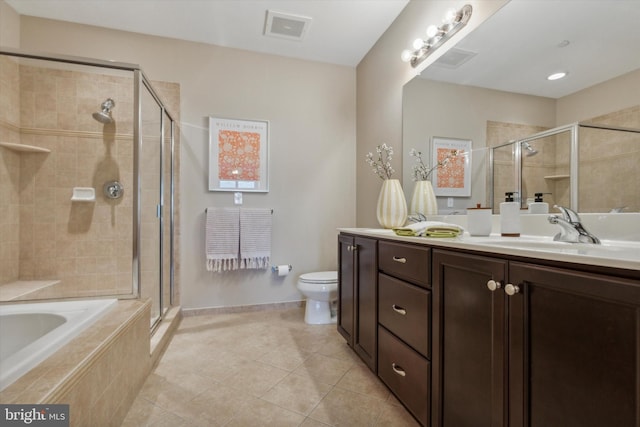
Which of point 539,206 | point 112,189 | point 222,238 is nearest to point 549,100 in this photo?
point 539,206

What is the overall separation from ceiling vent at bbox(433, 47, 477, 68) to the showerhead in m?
0.62

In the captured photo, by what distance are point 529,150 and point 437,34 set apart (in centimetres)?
98

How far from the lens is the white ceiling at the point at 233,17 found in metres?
2.07

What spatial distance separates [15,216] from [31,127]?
698mm

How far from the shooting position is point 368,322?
5.18 ft

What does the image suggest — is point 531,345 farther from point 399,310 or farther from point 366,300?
point 366,300

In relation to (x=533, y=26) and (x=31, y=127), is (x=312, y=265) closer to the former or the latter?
(x=533, y=26)

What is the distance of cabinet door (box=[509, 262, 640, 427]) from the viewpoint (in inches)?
21.7

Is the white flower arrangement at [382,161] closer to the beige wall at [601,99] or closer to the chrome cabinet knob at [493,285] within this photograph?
the beige wall at [601,99]

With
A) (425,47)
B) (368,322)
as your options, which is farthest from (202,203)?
(425,47)

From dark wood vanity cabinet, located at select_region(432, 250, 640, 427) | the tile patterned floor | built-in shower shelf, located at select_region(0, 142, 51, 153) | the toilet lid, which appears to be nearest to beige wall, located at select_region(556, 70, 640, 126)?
dark wood vanity cabinet, located at select_region(432, 250, 640, 427)

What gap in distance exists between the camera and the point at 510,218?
1.28 meters

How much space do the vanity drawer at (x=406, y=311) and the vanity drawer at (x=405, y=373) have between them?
44 mm
